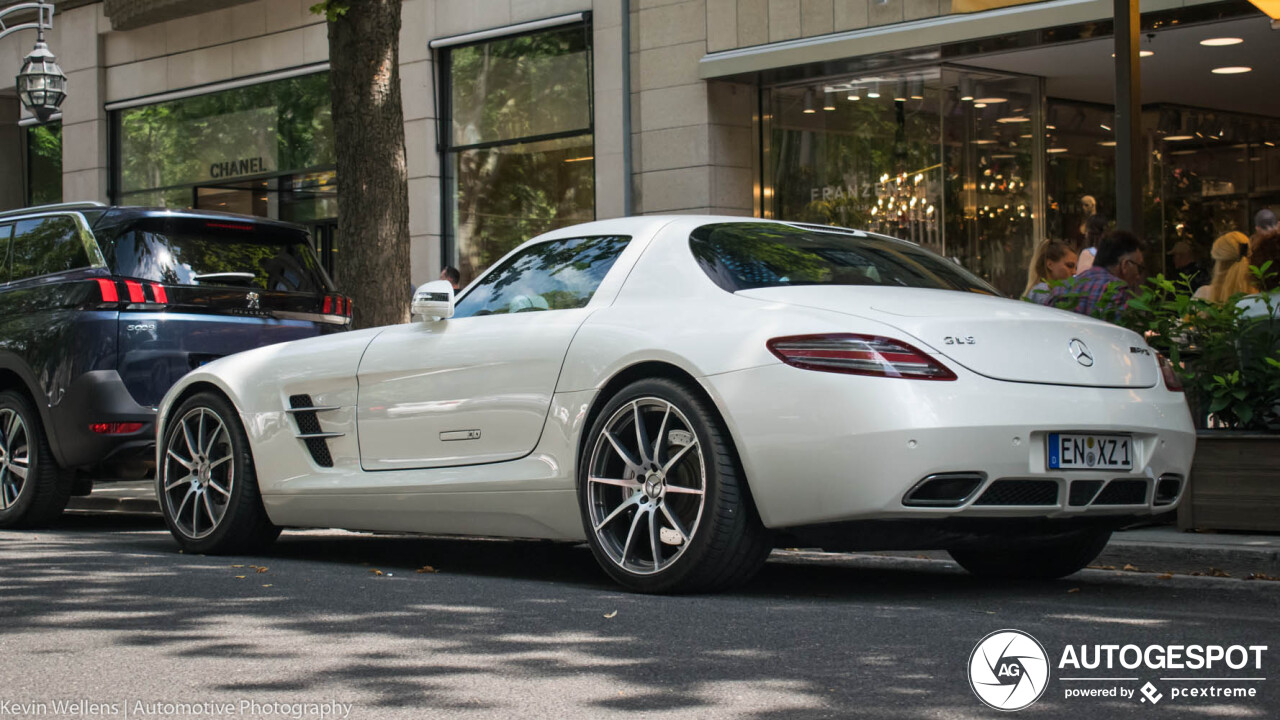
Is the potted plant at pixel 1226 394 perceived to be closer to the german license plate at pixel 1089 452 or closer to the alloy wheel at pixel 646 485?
the german license plate at pixel 1089 452

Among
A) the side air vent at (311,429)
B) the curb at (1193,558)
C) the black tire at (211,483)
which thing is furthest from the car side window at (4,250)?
the curb at (1193,558)

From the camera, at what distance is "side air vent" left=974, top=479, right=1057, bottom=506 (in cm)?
520

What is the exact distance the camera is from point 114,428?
9.05 metres

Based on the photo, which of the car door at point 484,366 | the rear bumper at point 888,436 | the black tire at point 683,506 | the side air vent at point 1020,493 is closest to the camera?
the rear bumper at point 888,436

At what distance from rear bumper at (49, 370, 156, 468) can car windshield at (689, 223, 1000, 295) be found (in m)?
4.24

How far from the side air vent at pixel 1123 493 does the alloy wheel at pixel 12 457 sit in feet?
21.2

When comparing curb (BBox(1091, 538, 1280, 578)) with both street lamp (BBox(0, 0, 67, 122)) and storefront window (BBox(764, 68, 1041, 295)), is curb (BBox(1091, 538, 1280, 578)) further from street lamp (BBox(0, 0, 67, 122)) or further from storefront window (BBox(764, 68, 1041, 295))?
street lamp (BBox(0, 0, 67, 122))

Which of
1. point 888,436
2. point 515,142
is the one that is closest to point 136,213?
point 888,436

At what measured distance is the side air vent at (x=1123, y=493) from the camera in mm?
5488

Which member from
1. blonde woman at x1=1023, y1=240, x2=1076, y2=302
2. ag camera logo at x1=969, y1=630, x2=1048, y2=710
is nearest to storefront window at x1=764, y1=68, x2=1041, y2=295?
blonde woman at x1=1023, y1=240, x2=1076, y2=302

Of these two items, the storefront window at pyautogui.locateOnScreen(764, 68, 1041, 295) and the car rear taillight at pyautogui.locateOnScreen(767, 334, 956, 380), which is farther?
the storefront window at pyautogui.locateOnScreen(764, 68, 1041, 295)

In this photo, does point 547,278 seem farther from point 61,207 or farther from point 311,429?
point 61,207

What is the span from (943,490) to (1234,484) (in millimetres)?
2725

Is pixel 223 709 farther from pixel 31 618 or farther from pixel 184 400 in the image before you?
pixel 184 400
